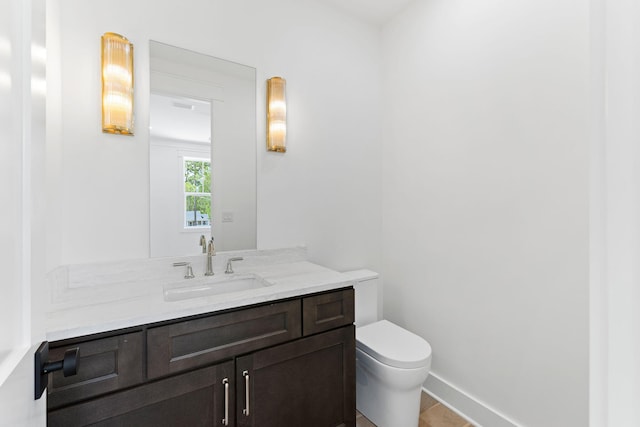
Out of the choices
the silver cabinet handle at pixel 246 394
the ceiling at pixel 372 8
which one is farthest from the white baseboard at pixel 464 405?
the ceiling at pixel 372 8

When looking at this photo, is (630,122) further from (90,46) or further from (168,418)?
(90,46)

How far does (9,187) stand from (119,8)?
1.54 meters

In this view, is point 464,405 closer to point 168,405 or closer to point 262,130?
point 168,405

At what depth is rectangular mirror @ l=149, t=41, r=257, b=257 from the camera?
5.28ft

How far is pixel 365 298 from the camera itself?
2070 millimetres

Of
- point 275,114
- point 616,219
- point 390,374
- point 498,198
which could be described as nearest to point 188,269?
point 275,114

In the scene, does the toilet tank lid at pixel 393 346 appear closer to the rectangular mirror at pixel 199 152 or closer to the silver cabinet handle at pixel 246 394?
the silver cabinet handle at pixel 246 394

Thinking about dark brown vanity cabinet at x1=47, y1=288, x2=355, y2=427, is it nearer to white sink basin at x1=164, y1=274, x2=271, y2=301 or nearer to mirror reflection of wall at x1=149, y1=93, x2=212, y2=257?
white sink basin at x1=164, y1=274, x2=271, y2=301

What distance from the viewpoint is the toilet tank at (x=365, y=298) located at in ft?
6.63

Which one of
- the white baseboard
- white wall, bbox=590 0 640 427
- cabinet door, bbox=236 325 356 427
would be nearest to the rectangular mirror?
cabinet door, bbox=236 325 356 427

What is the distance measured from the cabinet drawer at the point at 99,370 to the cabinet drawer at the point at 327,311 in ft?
2.24

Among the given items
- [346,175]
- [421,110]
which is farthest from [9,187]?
[421,110]

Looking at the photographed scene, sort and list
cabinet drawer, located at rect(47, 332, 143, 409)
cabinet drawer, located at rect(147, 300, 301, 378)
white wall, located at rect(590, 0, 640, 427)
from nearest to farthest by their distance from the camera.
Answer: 1. white wall, located at rect(590, 0, 640, 427)
2. cabinet drawer, located at rect(47, 332, 143, 409)
3. cabinet drawer, located at rect(147, 300, 301, 378)

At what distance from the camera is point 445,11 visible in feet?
6.30
